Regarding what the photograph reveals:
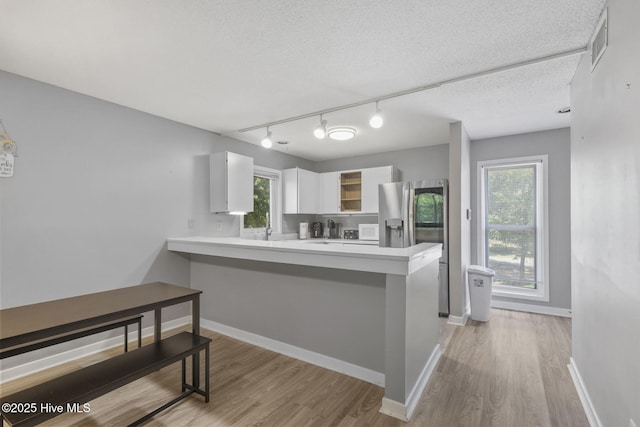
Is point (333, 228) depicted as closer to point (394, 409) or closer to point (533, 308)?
point (533, 308)

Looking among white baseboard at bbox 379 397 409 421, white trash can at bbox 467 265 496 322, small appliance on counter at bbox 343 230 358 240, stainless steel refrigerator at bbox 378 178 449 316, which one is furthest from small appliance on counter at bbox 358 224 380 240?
white baseboard at bbox 379 397 409 421

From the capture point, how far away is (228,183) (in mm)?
3734

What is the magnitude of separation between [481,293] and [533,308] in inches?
40.4

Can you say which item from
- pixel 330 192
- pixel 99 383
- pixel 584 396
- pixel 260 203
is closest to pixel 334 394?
pixel 99 383

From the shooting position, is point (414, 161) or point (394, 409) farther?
point (414, 161)

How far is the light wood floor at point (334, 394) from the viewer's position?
1.89 m

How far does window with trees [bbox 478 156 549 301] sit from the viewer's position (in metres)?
4.07

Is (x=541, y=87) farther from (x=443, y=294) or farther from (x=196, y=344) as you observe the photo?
(x=196, y=344)

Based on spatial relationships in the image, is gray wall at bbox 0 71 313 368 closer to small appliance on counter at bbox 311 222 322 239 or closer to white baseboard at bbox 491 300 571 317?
small appliance on counter at bbox 311 222 322 239

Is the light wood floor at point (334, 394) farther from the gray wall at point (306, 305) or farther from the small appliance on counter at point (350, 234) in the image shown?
the small appliance on counter at point (350, 234)

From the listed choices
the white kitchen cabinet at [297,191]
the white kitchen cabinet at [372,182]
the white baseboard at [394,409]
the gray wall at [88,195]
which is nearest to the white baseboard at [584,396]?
the white baseboard at [394,409]

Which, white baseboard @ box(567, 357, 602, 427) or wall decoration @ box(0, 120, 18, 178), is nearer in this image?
white baseboard @ box(567, 357, 602, 427)

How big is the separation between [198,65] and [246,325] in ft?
7.75

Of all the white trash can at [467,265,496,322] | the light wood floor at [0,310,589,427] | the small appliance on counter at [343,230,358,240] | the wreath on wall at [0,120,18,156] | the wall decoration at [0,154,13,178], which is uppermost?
the wreath on wall at [0,120,18,156]
